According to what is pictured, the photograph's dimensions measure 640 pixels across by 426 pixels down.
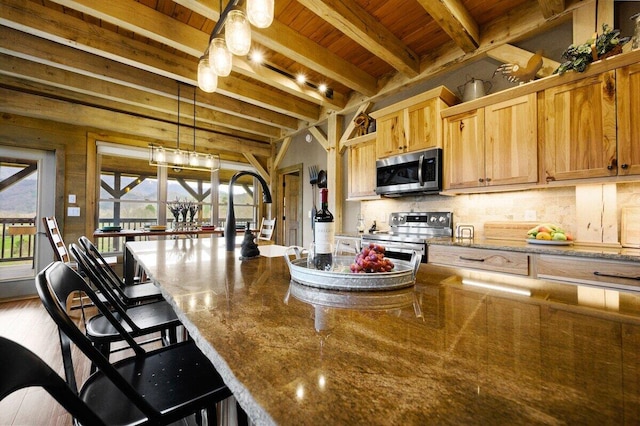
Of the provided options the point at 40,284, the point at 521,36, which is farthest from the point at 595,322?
the point at 521,36

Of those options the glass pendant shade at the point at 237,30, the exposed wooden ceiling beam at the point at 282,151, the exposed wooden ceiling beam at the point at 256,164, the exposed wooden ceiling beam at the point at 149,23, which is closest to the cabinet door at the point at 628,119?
the glass pendant shade at the point at 237,30

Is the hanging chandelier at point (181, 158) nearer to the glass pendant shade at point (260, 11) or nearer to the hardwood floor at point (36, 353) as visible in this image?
the hardwood floor at point (36, 353)

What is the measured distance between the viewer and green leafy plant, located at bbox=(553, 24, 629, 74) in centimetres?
190

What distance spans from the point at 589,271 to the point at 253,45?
3.60 metres

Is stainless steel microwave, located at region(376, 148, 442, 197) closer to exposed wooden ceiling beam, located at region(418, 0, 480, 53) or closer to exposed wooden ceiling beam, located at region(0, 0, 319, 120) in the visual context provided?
exposed wooden ceiling beam, located at region(418, 0, 480, 53)

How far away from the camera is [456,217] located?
3.02 m

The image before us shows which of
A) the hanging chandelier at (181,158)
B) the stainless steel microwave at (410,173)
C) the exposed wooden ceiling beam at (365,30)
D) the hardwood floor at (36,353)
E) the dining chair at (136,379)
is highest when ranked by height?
the exposed wooden ceiling beam at (365,30)

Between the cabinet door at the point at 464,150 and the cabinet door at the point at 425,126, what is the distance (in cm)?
11

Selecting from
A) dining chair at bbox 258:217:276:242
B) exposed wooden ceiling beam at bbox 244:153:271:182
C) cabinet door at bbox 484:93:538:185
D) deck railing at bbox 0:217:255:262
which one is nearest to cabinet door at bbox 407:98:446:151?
cabinet door at bbox 484:93:538:185

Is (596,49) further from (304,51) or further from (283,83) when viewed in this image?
(283,83)

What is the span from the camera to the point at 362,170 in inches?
148

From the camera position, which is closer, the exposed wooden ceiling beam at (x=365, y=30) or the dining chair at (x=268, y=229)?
the exposed wooden ceiling beam at (x=365, y=30)

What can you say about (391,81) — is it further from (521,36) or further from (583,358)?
(583,358)

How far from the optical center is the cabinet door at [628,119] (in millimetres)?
1830
